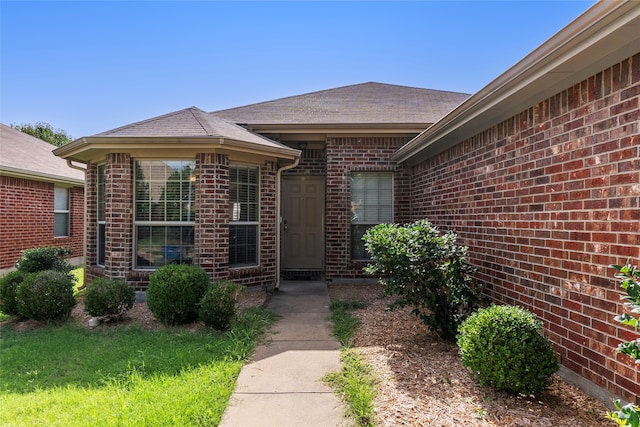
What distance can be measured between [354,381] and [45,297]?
4604mm

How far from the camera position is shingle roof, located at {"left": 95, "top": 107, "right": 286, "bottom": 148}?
6.02 metres

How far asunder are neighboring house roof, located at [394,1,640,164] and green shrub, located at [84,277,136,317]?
5091mm

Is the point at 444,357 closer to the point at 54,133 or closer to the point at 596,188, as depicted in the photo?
the point at 596,188

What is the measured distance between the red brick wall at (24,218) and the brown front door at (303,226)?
6988 mm

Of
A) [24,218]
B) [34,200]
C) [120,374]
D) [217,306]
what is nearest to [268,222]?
[217,306]

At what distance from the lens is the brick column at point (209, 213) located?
6.20 meters

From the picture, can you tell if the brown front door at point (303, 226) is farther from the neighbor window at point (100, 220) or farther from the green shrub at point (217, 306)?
the green shrub at point (217, 306)

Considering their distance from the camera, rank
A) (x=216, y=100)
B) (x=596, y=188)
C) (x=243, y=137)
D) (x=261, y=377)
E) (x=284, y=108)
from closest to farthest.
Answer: (x=596, y=188) → (x=261, y=377) → (x=243, y=137) → (x=284, y=108) → (x=216, y=100)

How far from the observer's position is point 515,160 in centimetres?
381

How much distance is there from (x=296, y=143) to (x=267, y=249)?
2.74 metres

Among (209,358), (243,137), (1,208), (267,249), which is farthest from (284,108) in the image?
(1,208)

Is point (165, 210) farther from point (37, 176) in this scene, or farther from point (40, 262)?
point (37, 176)

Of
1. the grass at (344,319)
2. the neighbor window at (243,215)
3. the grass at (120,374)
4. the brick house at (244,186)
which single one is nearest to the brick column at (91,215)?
the brick house at (244,186)

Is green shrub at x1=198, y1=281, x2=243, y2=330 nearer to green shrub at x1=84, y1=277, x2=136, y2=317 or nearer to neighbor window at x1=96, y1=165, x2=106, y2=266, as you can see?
green shrub at x1=84, y1=277, x2=136, y2=317
